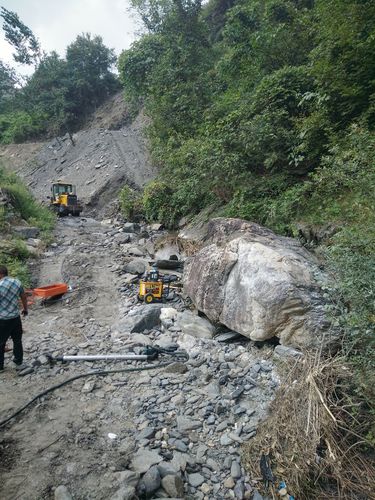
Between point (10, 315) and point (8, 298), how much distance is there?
9.6 inches

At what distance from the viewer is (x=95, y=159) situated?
21.3 metres

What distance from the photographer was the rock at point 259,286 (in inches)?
151

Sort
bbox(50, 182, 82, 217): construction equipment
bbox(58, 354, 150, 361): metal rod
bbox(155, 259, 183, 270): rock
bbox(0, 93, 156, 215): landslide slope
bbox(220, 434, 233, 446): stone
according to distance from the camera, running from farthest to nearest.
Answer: bbox(0, 93, 156, 215): landslide slope < bbox(50, 182, 82, 217): construction equipment < bbox(155, 259, 183, 270): rock < bbox(58, 354, 150, 361): metal rod < bbox(220, 434, 233, 446): stone

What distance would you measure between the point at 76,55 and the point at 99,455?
33.0m

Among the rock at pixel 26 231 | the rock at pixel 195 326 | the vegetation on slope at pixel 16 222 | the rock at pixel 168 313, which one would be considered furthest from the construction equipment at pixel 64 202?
the rock at pixel 195 326

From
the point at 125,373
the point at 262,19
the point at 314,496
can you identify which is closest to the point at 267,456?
the point at 314,496

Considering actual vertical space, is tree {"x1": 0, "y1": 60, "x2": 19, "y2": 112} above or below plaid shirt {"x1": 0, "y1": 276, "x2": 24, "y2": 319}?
above

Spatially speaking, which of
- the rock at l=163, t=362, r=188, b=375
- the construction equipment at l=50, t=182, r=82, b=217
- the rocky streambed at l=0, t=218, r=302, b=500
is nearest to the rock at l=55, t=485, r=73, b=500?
the rocky streambed at l=0, t=218, r=302, b=500

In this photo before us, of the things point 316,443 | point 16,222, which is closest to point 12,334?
point 316,443

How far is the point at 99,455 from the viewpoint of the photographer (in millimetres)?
2916

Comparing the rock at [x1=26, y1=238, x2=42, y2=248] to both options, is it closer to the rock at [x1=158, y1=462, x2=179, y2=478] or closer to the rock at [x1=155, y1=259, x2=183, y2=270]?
the rock at [x1=155, y1=259, x2=183, y2=270]

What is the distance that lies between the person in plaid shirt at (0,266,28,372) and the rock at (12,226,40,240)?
6.71 meters

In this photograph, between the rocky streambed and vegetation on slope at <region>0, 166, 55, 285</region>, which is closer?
the rocky streambed

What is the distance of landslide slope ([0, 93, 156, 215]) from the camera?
59.9 feet
